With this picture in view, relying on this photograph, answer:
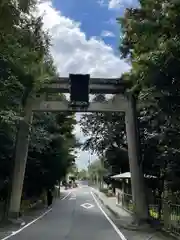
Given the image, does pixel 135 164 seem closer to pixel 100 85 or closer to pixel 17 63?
pixel 100 85

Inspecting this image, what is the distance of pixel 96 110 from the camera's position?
22953 mm

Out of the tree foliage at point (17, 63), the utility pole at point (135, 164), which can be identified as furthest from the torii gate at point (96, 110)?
the tree foliage at point (17, 63)

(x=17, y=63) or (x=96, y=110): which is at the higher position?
(x=96, y=110)

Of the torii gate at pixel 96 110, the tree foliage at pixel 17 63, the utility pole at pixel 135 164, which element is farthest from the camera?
the torii gate at pixel 96 110

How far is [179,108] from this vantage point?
405 inches

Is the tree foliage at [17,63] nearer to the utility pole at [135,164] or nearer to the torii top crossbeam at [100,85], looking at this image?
the torii top crossbeam at [100,85]

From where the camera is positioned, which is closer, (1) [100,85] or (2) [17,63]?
(2) [17,63]

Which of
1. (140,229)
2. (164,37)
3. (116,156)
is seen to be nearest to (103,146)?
(116,156)

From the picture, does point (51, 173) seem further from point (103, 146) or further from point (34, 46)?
point (34, 46)

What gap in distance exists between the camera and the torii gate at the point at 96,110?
71.3 ft

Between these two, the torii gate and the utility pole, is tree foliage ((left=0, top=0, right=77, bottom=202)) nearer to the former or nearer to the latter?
the torii gate

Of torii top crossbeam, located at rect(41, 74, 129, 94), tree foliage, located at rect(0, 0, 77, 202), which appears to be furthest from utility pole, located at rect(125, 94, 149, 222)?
tree foliage, located at rect(0, 0, 77, 202)

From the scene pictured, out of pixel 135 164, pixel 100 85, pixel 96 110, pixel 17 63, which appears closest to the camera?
pixel 17 63

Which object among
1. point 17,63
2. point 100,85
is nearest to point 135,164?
point 100,85
